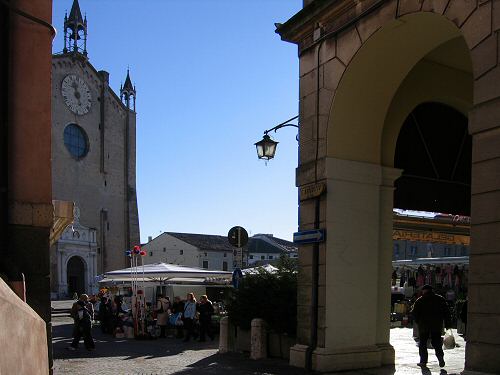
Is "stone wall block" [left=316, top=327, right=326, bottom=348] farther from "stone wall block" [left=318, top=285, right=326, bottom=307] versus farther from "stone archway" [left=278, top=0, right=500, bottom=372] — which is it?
"stone wall block" [left=318, top=285, right=326, bottom=307]

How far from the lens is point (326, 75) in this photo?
34.0 ft

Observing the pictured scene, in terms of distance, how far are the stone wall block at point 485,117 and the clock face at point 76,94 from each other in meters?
50.9

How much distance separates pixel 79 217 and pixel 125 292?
2518 cm

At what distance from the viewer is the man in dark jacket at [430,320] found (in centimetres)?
1062

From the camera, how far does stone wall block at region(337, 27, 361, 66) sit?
9.66m

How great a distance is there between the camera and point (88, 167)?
181 ft

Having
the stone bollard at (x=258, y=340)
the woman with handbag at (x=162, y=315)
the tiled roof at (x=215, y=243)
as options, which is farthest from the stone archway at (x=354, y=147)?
the tiled roof at (x=215, y=243)

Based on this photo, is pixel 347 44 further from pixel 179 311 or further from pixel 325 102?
pixel 179 311

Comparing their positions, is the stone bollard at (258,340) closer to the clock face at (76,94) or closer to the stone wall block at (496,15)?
the stone wall block at (496,15)

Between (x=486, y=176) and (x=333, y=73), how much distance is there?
4.07m

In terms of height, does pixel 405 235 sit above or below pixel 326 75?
below

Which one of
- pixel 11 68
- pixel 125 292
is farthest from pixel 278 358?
pixel 125 292

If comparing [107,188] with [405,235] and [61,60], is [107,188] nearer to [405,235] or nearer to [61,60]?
[61,60]

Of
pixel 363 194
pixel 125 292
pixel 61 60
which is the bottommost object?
pixel 125 292
